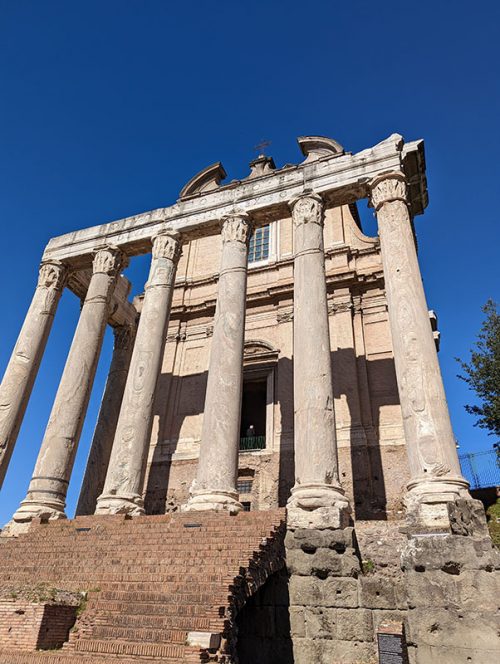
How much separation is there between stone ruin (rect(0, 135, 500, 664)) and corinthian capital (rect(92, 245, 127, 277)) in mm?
88

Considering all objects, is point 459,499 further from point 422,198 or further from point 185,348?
point 185,348

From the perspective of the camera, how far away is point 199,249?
81.9 feet

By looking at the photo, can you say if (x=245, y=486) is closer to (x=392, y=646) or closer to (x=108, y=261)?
(x=108, y=261)

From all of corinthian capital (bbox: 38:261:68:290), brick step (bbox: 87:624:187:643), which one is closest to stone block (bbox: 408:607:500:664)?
brick step (bbox: 87:624:187:643)

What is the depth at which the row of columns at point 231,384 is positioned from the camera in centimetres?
1030

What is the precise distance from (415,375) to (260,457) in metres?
8.02

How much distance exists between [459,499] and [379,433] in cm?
718

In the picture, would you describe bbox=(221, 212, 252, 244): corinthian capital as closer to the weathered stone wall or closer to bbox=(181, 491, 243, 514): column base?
the weathered stone wall

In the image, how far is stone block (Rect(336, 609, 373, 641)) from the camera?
8.18 metres

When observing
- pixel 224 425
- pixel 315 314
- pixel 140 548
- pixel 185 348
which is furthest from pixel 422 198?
pixel 140 548

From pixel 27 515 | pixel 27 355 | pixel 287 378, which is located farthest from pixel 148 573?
pixel 287 378

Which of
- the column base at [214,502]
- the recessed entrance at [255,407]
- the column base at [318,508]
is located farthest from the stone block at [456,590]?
the recessed entrance at [255,407]

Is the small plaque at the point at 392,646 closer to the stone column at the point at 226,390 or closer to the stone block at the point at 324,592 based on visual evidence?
the stone block at the point at 324,592

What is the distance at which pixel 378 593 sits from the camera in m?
8.47
